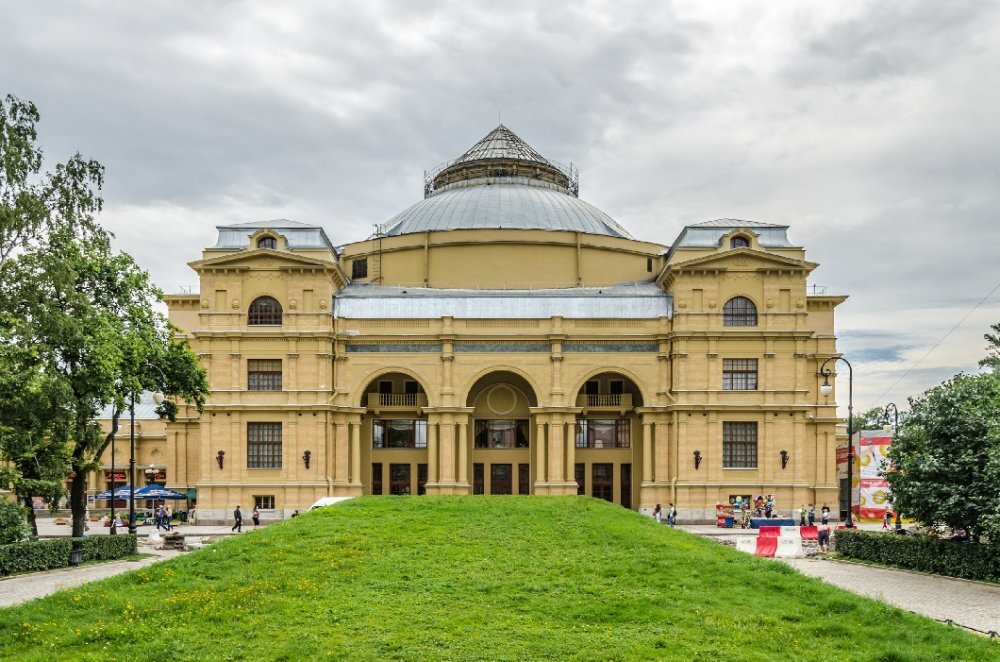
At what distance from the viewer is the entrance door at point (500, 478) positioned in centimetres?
5822

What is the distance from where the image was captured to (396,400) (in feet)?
190

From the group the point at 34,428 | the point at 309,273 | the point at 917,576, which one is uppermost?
the point at 309,273

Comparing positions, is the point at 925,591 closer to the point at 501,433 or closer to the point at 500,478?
the point at 500,478

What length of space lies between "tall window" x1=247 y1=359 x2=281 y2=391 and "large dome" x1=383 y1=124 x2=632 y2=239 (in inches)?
657

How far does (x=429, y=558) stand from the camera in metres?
24.6

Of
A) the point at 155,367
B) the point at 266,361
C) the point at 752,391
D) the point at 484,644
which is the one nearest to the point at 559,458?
the point at 752,391

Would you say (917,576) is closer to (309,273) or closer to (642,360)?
(642,360)

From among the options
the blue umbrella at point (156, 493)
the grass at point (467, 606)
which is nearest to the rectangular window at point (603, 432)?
the blue umbrella at point (156, 493)

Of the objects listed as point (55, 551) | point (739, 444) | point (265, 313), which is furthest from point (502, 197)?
point (55, 551)

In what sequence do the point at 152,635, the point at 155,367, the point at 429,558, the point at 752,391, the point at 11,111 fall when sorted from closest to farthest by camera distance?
the point at 152,635 → the point at 429,558 → the point at 11,111 → the point at 155,367 → the point at 752,391

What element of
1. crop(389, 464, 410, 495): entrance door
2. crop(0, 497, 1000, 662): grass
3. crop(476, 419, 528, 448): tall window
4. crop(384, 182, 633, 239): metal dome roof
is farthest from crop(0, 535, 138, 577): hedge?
crop(384, 182, 633, 239): metal dome roof

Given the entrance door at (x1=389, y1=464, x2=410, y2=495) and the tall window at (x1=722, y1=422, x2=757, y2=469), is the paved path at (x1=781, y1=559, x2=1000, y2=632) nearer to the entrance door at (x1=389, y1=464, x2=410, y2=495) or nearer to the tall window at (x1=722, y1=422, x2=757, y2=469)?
the tall window at (x1=722, y1=422, x2=757, y2=469)

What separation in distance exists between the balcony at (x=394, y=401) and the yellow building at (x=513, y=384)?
0.09 metres

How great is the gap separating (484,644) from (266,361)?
A: 3988cm
